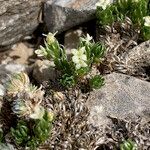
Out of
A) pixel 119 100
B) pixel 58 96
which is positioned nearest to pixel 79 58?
pixel 58 96

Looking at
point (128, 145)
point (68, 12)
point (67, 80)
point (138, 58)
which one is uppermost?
point (68, 12)

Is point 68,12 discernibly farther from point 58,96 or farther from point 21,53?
point 58,96

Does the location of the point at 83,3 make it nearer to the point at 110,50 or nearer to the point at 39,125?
the point at 110,50

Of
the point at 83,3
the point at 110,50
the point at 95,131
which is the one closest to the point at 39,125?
the point at 95,131

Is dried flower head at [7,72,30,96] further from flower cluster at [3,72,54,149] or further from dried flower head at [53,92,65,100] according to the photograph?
dried flower head at [53,92,65,100]

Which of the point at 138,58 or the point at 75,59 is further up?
the point at 75,59

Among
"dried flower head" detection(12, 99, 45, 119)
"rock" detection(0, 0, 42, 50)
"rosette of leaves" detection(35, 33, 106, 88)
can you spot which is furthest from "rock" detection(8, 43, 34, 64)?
"dried flower head" detection(12, 99, 45, 119)

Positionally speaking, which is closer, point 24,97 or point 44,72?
point 24,97

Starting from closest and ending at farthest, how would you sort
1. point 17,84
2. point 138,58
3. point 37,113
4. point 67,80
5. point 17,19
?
point 37,113 → point 17,84 → point 67,80 → point 138,58 → point 17,19
